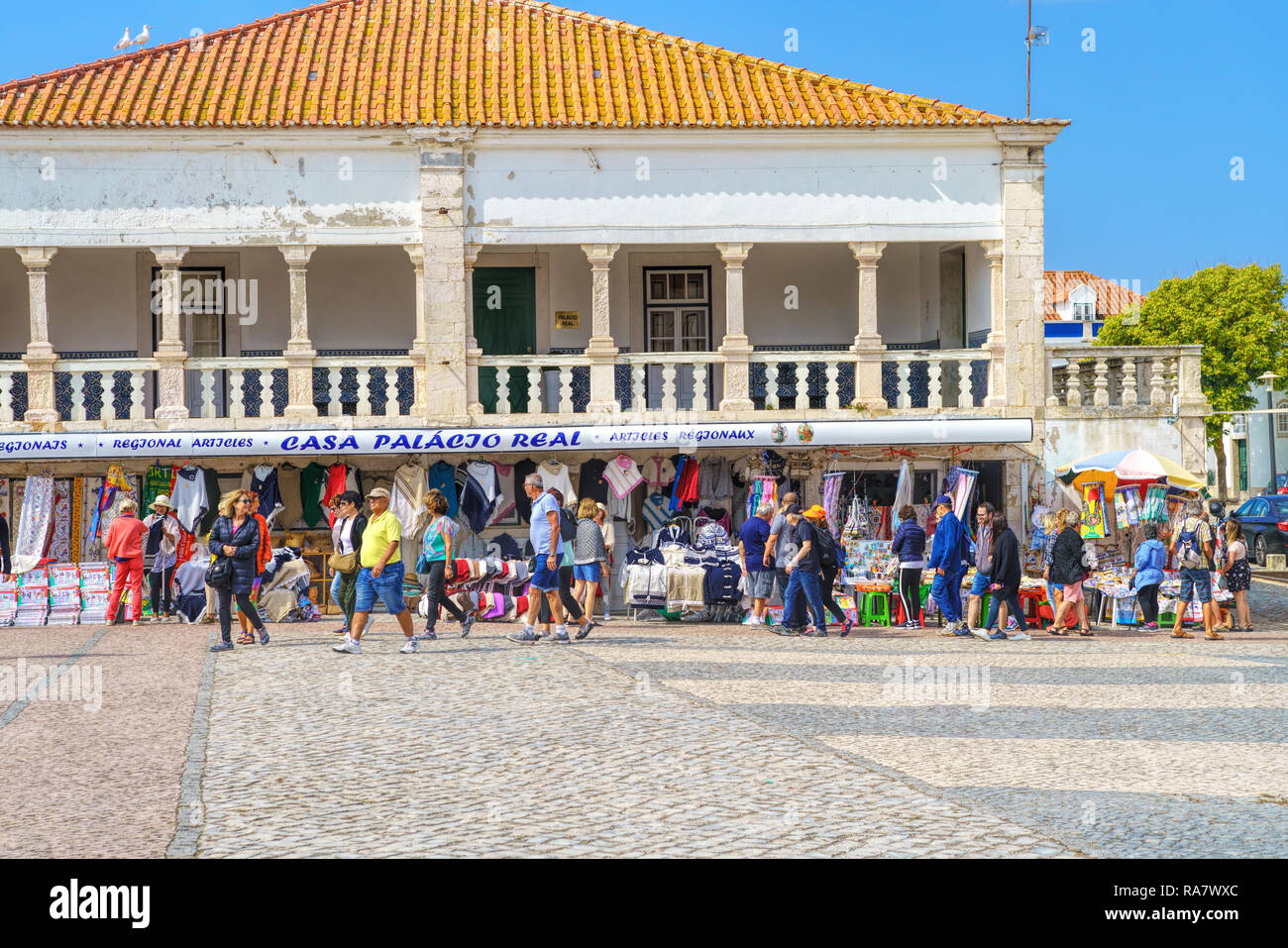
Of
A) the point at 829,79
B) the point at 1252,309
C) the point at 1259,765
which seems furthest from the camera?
the point at 1252,309

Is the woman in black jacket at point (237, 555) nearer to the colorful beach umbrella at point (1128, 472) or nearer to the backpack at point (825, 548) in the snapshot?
the backpack at point (825, 548)

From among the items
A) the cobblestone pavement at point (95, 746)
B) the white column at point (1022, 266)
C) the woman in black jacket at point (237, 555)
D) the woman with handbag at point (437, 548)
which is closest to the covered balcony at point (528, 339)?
the white column at point (1022, 266)

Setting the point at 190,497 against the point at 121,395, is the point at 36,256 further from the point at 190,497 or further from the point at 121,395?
the point at 190,497

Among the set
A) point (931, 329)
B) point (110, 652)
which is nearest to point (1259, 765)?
point (110, 652)

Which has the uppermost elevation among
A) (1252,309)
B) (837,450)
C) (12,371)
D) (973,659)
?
(1252,309)

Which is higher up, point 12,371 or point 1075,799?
point 12,371

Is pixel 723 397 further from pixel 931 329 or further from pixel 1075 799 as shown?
pixel 1075 799

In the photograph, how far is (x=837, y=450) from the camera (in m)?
19.6

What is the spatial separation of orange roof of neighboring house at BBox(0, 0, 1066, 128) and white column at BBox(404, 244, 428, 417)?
5.71ft

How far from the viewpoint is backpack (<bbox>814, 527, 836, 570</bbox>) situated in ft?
54.4

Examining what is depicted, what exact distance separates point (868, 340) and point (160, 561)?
391 inches

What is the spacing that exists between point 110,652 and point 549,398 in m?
7.74

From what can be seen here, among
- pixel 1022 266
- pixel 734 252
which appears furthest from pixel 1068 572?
pixel 734 252

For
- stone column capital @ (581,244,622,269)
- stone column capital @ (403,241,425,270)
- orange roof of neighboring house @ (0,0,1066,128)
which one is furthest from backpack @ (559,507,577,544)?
orange roof of neighboring house @ (0,0,1066,128)
